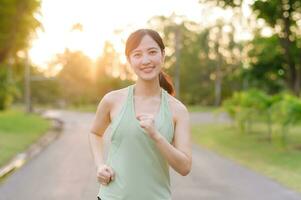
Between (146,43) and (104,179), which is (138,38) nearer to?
(146,43)

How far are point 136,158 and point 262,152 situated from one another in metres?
14.1

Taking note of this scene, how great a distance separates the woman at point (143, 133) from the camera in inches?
92.2

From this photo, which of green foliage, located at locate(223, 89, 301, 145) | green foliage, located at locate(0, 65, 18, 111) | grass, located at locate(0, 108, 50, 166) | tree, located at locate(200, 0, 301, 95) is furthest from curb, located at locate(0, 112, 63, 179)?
green foliage, located at locate(0, 65, 18, 111)

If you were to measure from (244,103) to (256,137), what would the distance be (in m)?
1.38

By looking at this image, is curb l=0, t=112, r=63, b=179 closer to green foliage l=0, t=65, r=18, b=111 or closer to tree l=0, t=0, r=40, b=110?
tree l=0, t=0, r=40, b=110

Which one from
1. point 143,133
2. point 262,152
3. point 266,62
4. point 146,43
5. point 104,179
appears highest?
point 146,43

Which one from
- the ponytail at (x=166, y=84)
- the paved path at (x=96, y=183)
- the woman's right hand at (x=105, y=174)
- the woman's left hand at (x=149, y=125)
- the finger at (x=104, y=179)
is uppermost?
the ponytail at (x=166, y=84)

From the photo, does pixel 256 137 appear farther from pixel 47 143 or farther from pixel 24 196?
pixel 24 196

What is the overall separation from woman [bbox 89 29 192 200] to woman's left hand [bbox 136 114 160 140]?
9 cm

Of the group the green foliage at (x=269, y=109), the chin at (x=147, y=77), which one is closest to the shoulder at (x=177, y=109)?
the chin at (x=147, y=77)

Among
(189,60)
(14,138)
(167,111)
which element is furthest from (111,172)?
(189,60)

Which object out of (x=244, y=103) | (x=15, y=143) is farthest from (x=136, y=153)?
(x=244, y=103)

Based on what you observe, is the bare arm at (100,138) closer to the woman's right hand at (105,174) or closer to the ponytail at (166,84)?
the woman's right hand at (105,174)

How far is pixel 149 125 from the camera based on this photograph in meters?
2.14
